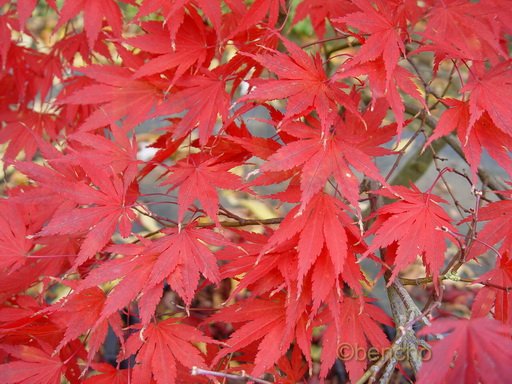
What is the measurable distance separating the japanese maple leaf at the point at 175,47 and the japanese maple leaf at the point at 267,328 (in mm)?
402

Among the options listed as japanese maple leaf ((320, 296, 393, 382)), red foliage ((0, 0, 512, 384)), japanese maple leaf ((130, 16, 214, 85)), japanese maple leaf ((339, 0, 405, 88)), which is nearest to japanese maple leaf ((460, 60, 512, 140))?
red foliage ((0, 0, 512, 384))

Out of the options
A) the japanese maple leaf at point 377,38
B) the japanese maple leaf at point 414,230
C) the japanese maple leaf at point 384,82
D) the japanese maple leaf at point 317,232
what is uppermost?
the japanese maple leaf at point 377,38

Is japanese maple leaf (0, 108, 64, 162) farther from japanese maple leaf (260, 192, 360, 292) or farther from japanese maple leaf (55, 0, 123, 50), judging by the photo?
japanese maple leaf (260, 192, 360, 292)

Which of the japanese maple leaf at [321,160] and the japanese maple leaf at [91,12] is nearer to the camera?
the japanese maple leaf at [321,160]

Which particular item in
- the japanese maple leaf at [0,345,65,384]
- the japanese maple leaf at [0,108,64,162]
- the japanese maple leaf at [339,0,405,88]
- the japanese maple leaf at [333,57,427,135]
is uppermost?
the japanese maple leaf at [339,0,405,88]

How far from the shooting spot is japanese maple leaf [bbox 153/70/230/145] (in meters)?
0.93

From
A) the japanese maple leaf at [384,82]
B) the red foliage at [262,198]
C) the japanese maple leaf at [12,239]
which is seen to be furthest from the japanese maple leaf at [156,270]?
the japanese maple leaf at [384,82]

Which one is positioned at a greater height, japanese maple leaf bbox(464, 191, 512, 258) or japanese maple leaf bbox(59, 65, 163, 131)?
japanese maple leaf bbox(59, 65, 163, 131)

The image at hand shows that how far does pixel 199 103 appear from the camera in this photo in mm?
958

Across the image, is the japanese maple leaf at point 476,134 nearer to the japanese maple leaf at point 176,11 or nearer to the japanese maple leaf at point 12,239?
the japanese maple leaf at point 176,11

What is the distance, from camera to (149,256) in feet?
2.80

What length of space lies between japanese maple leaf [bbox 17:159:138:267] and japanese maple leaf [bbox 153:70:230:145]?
0.44 feet

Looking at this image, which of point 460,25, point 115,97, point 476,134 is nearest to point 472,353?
point 476,134

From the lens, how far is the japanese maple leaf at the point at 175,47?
0.96m
